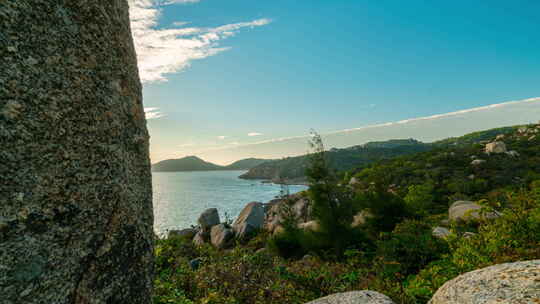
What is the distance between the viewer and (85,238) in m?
1.53

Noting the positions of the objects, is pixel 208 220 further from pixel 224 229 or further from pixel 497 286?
pixel 497 286

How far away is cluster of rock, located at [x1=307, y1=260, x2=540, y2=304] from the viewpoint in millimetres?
2787

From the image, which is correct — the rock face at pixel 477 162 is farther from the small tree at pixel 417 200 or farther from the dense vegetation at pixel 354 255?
the dense vegetation at pixel 354 255

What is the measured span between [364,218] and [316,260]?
12.9 ft

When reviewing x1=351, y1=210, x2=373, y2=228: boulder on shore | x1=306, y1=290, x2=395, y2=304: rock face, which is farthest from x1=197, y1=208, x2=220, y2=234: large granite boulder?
x1=306, y1=290, x2=395, y2=304: rock face

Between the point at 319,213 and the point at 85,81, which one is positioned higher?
the point at 85,81

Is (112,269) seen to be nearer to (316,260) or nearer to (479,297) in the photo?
(479,297)

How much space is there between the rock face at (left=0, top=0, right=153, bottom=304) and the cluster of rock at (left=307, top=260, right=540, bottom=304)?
3286 mm

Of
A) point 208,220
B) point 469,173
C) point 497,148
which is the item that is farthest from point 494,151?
point 208,220

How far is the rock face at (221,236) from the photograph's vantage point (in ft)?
59.3

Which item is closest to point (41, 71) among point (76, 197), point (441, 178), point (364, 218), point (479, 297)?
→ point (76, 197)

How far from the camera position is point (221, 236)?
18.6 meters

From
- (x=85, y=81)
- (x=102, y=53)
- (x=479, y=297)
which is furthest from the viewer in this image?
(x=479, y=297)

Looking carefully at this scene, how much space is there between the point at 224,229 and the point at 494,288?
17577 mm
